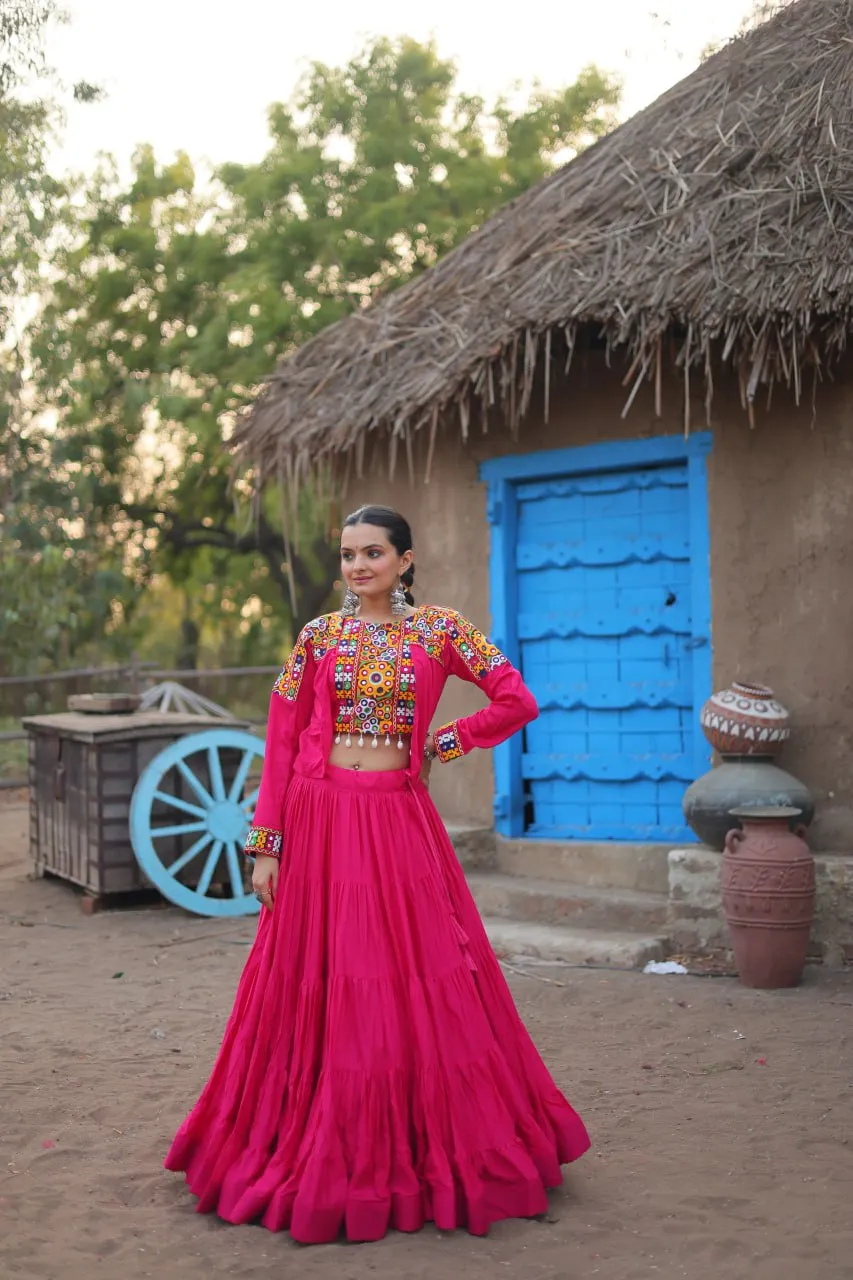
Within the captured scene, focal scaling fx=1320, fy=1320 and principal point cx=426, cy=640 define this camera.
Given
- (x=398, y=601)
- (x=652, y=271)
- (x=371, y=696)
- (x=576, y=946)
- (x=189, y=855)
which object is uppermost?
(x=652, y=271)

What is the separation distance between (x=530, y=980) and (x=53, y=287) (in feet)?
46.5

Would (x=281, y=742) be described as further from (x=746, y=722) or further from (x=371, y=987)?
(x=746, y=722)

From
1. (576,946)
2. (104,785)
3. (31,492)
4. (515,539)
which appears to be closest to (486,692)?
(576,946)

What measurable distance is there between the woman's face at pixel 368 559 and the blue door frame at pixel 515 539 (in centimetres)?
328

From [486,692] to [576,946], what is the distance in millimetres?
2864

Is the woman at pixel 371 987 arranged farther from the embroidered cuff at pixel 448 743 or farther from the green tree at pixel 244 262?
the green tree at pixel 244 262

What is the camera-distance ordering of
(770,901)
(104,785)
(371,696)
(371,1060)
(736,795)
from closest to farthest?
1. (371,1060)
2. (371,696)
3. (770,901)
4. (736,795)
5. (104,785)

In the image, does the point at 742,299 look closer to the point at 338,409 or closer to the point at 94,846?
the point at 338,409

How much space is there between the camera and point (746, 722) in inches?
225

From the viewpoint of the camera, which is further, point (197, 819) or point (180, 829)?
point (197, 819)

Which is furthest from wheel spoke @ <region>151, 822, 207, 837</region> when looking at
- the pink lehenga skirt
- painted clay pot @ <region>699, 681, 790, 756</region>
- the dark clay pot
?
the pink lehenga skirt

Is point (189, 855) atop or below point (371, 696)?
below

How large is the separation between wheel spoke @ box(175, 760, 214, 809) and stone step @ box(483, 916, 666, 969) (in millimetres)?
1754

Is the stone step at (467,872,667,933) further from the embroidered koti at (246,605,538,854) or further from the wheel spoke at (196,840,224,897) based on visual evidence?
the embroidered koti at (246,605,538,854)
